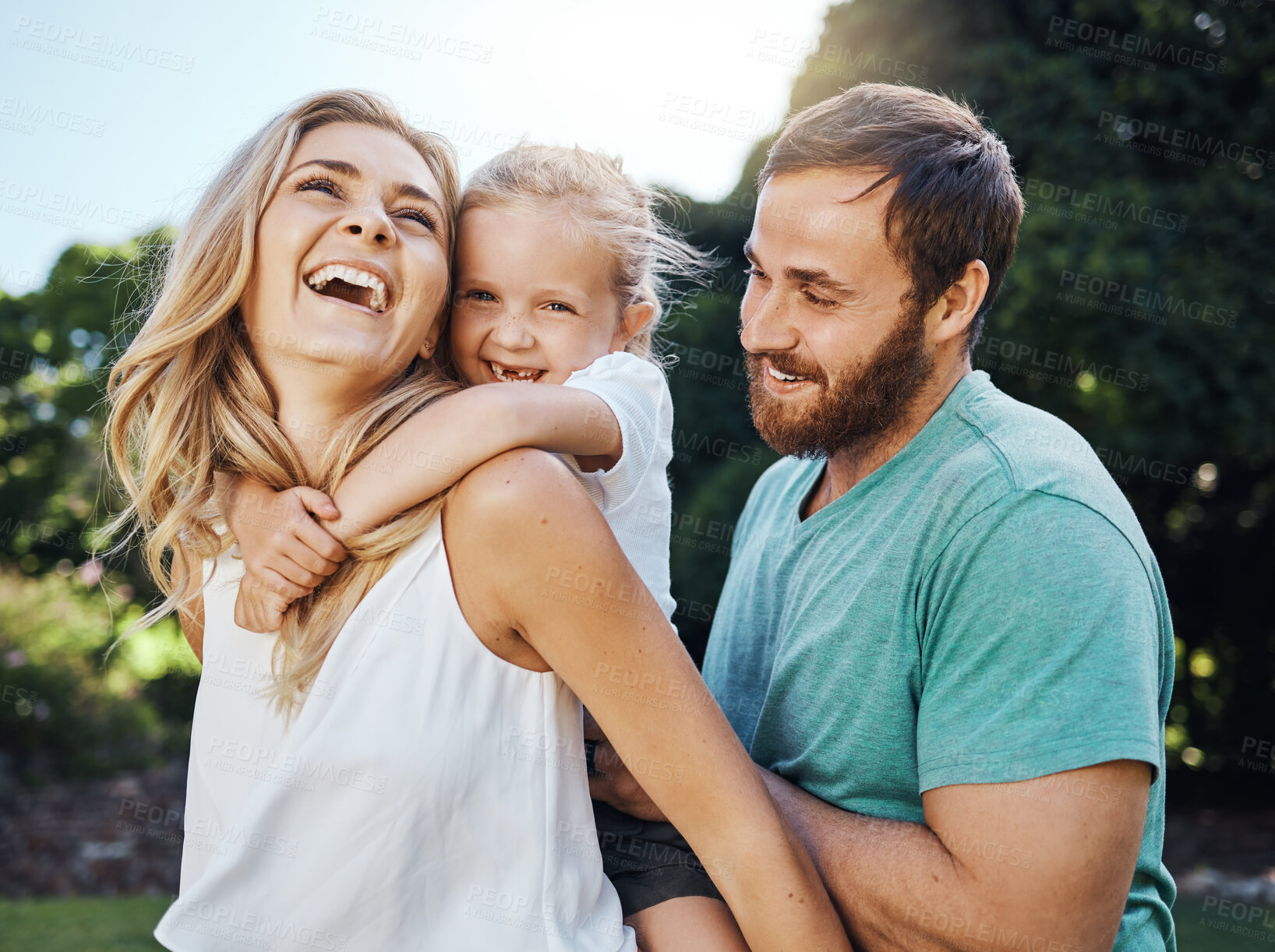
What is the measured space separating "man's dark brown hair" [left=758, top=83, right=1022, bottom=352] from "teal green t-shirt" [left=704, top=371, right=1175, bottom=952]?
0.34 m

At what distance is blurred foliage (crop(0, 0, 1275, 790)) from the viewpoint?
5.51 meters

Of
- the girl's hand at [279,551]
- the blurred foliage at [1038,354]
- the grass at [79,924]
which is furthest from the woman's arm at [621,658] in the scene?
the grass at [79,924]

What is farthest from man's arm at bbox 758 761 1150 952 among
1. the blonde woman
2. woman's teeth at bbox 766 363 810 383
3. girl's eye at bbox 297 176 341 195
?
girl's eye at bbox 297 176 341 195

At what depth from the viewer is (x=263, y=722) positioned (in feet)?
5.56

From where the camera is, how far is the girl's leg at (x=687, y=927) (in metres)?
1.74

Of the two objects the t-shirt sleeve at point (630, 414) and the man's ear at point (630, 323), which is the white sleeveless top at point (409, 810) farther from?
the man's ear at point (630, 323)

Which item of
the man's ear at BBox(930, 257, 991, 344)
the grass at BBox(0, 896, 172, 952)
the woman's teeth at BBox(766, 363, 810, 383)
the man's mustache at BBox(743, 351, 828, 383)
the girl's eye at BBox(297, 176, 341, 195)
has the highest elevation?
the girl's eye at BBox(297, 176, 341, 195)

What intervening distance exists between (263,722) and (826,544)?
1323mm

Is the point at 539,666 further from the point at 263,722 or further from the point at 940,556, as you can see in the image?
the point at 940,556

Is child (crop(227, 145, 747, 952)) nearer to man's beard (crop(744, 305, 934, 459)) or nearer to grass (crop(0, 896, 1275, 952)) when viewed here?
man's beard (crop(744, 305, 934, 459))

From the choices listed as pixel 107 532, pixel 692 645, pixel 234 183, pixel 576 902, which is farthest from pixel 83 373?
pixel 576 902

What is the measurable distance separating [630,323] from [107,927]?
15.3 ft

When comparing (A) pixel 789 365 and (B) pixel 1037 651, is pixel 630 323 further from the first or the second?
(B) pixel 1037 651

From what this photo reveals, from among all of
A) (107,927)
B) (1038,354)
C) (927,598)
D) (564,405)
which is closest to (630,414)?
(564,405)
